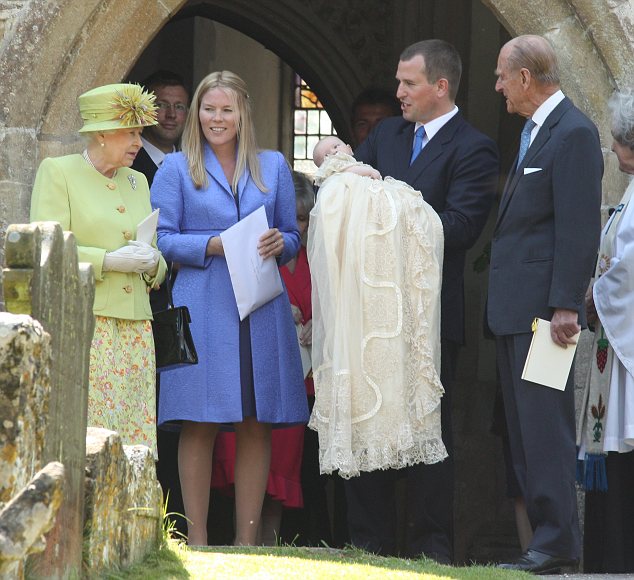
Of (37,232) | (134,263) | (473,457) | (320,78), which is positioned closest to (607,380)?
(134,263)

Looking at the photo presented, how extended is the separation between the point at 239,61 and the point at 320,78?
4.39 meters

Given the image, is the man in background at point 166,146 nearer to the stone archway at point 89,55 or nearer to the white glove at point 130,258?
the stone archway at point 89,55

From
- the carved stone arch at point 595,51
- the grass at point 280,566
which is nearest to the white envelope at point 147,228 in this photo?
the grass at point 280,566

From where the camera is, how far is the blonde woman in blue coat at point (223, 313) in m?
5.59

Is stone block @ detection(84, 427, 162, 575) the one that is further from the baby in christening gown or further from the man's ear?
the man's ear

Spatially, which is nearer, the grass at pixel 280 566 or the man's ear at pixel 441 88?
the grass at pixel 280 566

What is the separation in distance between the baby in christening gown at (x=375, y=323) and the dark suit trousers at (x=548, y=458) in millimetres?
367

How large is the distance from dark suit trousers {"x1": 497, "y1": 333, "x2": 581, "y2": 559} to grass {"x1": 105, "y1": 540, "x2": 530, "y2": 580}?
32 cm

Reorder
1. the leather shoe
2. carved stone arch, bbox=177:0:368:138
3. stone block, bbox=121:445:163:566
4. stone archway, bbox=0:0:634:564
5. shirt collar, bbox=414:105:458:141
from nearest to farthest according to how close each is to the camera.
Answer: stone block, bbox=121:445:163:566 → the leather shoe → shirt collar, bbox=414:105:458:141 → stone archway, bbox=0:0:634:564 → carved stone arch, bbox=177:0:368:138

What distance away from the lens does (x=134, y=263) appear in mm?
5309

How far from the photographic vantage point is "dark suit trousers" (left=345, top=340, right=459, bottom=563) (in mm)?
5539

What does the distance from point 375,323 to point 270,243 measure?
0.51 metres

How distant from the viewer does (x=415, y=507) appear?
5.56 m

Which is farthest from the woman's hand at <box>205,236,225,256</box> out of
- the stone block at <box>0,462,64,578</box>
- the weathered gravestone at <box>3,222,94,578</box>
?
the stone block at <box>0,462,64,578</box>
